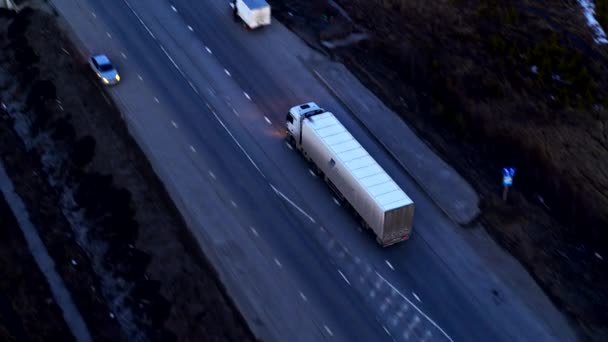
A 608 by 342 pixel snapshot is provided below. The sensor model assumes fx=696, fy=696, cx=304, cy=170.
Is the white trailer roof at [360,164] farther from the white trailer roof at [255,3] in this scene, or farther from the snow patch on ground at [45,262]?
the snow patch on ground at [45,262]

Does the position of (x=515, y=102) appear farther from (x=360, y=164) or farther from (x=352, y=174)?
(x=352, y=174)

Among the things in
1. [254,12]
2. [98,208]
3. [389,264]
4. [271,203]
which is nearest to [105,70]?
[254,12]

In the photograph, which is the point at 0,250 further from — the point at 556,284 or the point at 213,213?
the point at 556,284

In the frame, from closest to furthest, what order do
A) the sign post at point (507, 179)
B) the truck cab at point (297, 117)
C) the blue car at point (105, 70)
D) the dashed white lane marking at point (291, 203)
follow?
the dashed white lane marking at point (291, 203)
the sign post at point (507, 179)
the truck cab at point (297, 117)
the blue car at point (105, 70)

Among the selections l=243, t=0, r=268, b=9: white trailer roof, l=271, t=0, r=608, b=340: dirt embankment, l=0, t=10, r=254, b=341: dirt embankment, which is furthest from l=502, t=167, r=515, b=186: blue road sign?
l=243, t=0, r=268, b=9: white trailer roof

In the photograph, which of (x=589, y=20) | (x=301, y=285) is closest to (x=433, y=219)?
(x=301, y=285)

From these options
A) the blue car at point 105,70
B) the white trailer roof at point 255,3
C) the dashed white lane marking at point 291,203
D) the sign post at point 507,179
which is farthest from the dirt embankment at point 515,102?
the blue car at point 105,70

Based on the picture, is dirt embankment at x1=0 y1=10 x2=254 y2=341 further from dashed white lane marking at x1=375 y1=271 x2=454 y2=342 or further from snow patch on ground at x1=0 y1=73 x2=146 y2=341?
dashed white lane marking at x1=375 y1=271 x2=454 y2=342
